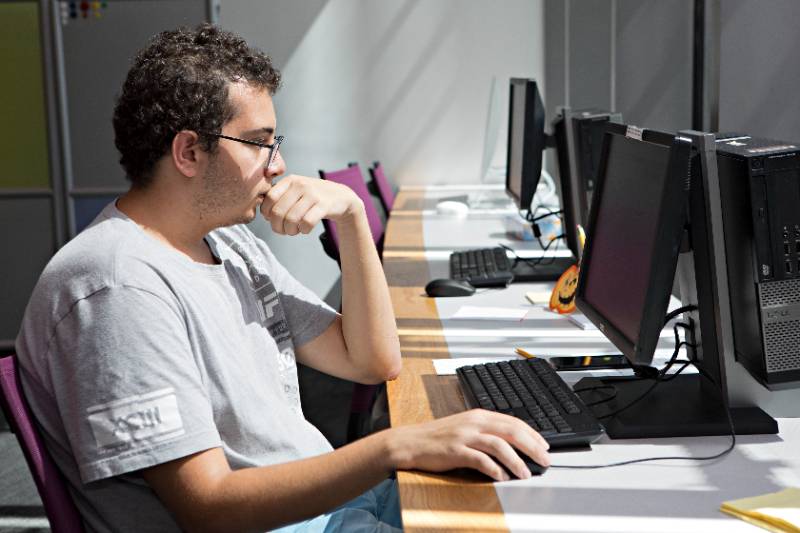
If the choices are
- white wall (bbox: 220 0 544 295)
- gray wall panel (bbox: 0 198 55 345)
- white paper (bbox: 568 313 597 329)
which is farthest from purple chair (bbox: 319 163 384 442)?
gray wall panel (bbox: 0 198 55 345)

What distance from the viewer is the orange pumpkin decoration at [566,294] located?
8.00 ft

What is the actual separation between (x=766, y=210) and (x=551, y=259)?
5.67 ft

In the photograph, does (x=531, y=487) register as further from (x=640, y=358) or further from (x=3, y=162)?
(x=3, y=162)

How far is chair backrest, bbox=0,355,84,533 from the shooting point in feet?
4.17

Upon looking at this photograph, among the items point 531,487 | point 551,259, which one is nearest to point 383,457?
point 531,487

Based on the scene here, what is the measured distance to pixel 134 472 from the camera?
1296 mm

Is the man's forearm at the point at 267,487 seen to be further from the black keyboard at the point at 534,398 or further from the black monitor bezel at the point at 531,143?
the black monitor bezel at the point at 531,143

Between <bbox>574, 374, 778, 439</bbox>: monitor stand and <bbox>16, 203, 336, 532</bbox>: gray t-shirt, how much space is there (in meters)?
0.54

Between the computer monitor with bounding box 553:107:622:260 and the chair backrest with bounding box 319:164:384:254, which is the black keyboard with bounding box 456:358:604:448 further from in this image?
the chair backrest with bounding box 319:164:384:254

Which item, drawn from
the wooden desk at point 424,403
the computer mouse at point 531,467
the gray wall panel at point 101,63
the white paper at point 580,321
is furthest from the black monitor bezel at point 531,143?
the gray wall panel at point 101,63

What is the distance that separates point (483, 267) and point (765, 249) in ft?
5.21

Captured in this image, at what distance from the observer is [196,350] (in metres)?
1.37

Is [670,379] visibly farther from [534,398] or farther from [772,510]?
[772,510]

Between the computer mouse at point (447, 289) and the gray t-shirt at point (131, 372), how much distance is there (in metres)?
1.25
